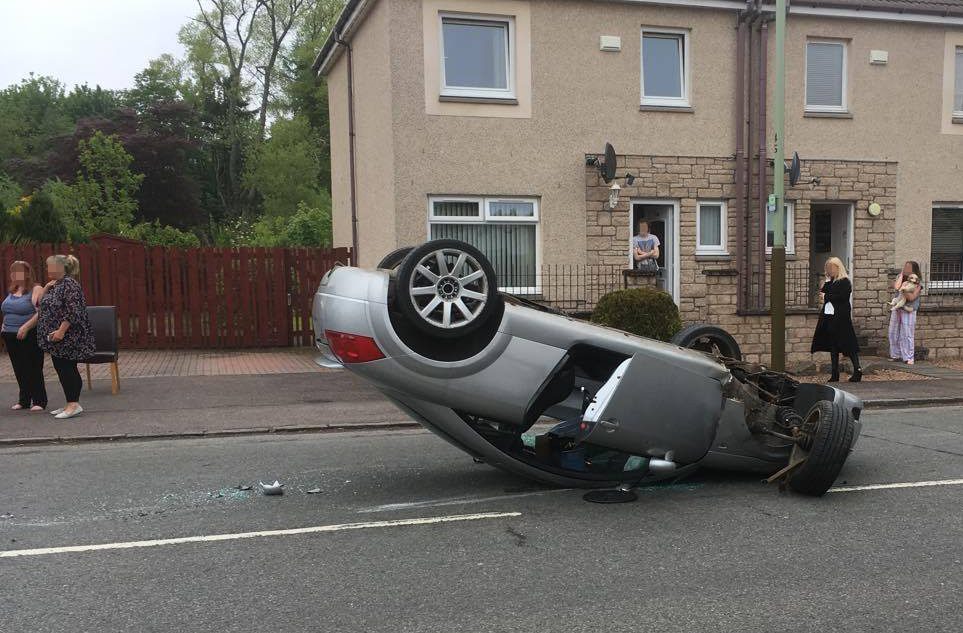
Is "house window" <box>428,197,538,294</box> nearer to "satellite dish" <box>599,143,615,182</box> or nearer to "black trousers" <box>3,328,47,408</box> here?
"satellite dish" <box>599,143,615,182</box>

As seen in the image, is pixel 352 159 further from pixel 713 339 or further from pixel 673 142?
pixel 713 339

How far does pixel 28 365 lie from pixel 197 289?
20.5ft

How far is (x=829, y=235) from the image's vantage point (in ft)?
52.3

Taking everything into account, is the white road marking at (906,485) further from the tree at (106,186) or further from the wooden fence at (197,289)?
the tree at (106,186)

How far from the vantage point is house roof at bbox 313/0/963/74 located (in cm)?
1401

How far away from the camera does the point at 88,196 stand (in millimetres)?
31438

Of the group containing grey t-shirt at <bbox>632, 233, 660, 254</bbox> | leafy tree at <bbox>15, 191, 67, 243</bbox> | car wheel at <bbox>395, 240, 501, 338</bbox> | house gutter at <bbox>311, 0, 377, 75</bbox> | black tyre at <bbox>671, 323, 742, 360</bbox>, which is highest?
house gutter at <bbox>311, 0, 377, 75</bbox>

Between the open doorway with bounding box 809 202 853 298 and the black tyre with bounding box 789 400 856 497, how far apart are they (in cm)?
1092

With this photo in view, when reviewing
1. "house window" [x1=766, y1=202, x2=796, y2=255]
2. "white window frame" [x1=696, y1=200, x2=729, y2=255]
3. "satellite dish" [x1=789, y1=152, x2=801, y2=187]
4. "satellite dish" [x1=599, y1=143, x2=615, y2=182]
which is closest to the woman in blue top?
"satellite dish" [x1=599, y1=143, x2=615, y2=182]

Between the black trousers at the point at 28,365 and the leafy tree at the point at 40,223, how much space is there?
10095mm

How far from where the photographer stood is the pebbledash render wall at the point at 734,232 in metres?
13.2

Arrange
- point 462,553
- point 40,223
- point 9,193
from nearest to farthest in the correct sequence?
point 462,553
point 40,223
point 9,193

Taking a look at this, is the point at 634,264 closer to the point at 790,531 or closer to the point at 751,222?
the point at 751,222

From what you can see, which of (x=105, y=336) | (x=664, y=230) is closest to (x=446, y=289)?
(x=105, y=336)
